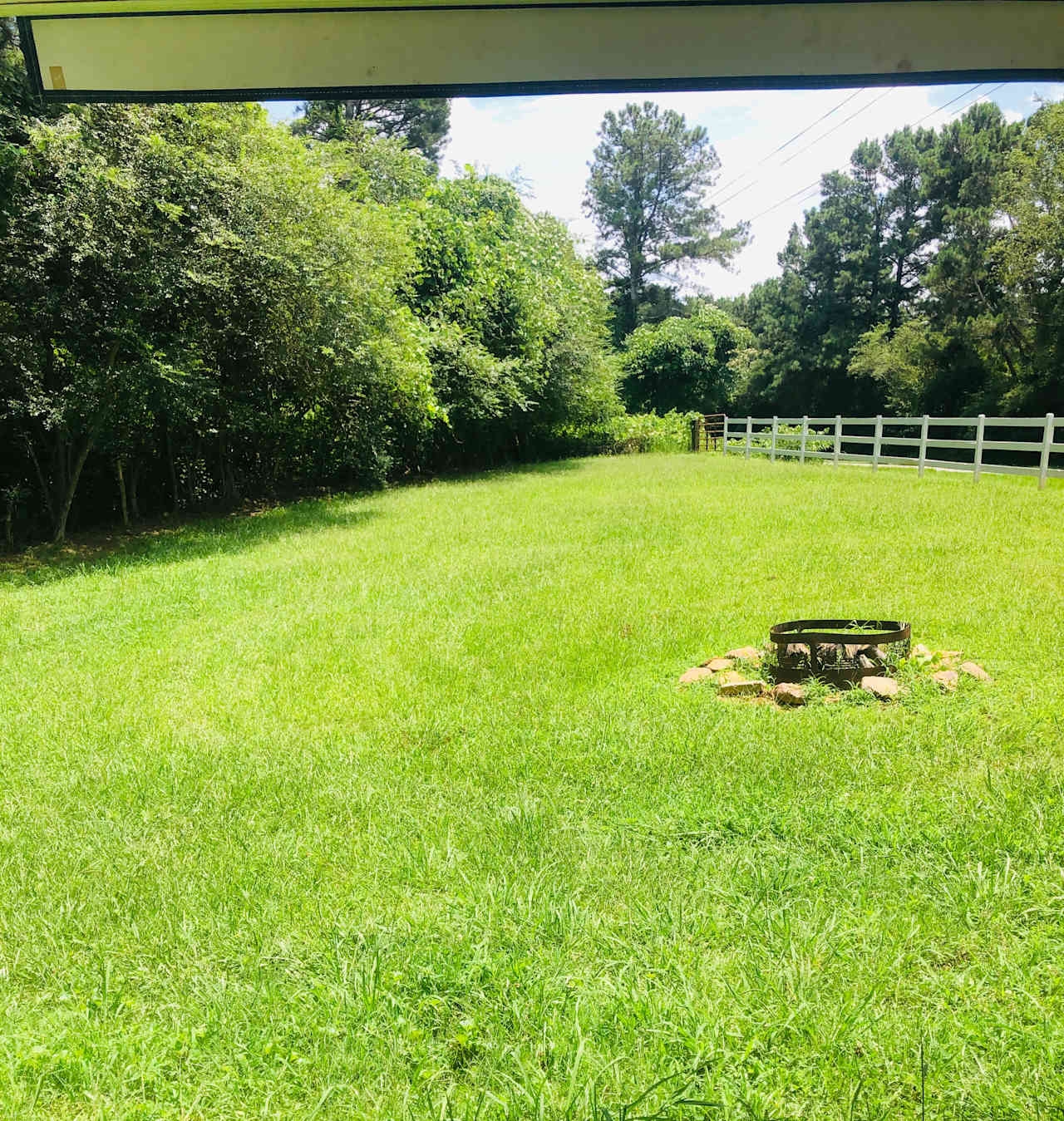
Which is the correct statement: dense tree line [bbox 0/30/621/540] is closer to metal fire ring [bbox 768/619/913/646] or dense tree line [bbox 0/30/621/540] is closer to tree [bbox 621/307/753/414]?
metal fire ring [bbox 768/619/913/646]

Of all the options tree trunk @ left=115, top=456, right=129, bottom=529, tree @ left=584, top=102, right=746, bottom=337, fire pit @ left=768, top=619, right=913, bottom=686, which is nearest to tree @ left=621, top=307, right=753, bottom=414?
tree @ left=584, top=102, right=746, bottom=337

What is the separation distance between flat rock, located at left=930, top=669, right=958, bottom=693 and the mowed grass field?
0.15 m

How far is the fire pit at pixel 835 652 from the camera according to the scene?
151 inches

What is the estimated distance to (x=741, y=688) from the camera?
12.3 ft

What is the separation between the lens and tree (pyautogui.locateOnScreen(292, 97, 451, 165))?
22672 mm

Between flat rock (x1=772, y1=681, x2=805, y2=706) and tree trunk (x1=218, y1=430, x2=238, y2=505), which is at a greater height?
tree trunk (x1=218, y1=430, x2=238, y2=505)

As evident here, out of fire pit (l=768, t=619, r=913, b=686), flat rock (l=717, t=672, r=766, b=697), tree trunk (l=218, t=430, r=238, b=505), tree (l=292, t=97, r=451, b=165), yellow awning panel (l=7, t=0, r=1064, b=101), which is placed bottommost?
flat rock (l=717, t=672, r=766, b=697)

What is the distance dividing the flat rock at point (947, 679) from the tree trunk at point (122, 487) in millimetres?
10132

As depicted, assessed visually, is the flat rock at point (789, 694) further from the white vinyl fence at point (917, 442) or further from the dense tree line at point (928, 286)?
the dense tree line at point (928, 286)

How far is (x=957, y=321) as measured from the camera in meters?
25.6

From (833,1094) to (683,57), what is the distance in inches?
83.0

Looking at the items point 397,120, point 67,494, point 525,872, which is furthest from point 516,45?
point 397,120

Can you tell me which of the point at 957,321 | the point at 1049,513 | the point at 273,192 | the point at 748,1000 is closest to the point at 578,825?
the point at 748,1000

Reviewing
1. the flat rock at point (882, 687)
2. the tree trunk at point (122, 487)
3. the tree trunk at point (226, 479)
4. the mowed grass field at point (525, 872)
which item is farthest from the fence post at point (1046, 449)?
the tree trunk at point (122, 487)
